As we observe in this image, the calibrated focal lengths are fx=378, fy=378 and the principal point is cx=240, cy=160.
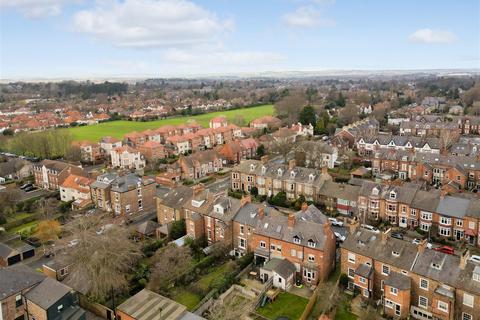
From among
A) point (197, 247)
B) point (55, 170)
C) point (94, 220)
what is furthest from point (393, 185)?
point (55, 170)

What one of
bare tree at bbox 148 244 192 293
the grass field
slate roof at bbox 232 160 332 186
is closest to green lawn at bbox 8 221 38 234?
bare tree at bbox 148 244 192 293

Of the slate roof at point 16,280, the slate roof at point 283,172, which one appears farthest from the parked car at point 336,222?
the slate roof at point 16,280

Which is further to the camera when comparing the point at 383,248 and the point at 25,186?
the point at 25,186

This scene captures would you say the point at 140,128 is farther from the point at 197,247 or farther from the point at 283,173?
the point at 197,247

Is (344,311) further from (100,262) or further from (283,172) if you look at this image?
(283,172)

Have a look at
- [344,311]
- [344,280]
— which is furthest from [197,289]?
[344,280]
